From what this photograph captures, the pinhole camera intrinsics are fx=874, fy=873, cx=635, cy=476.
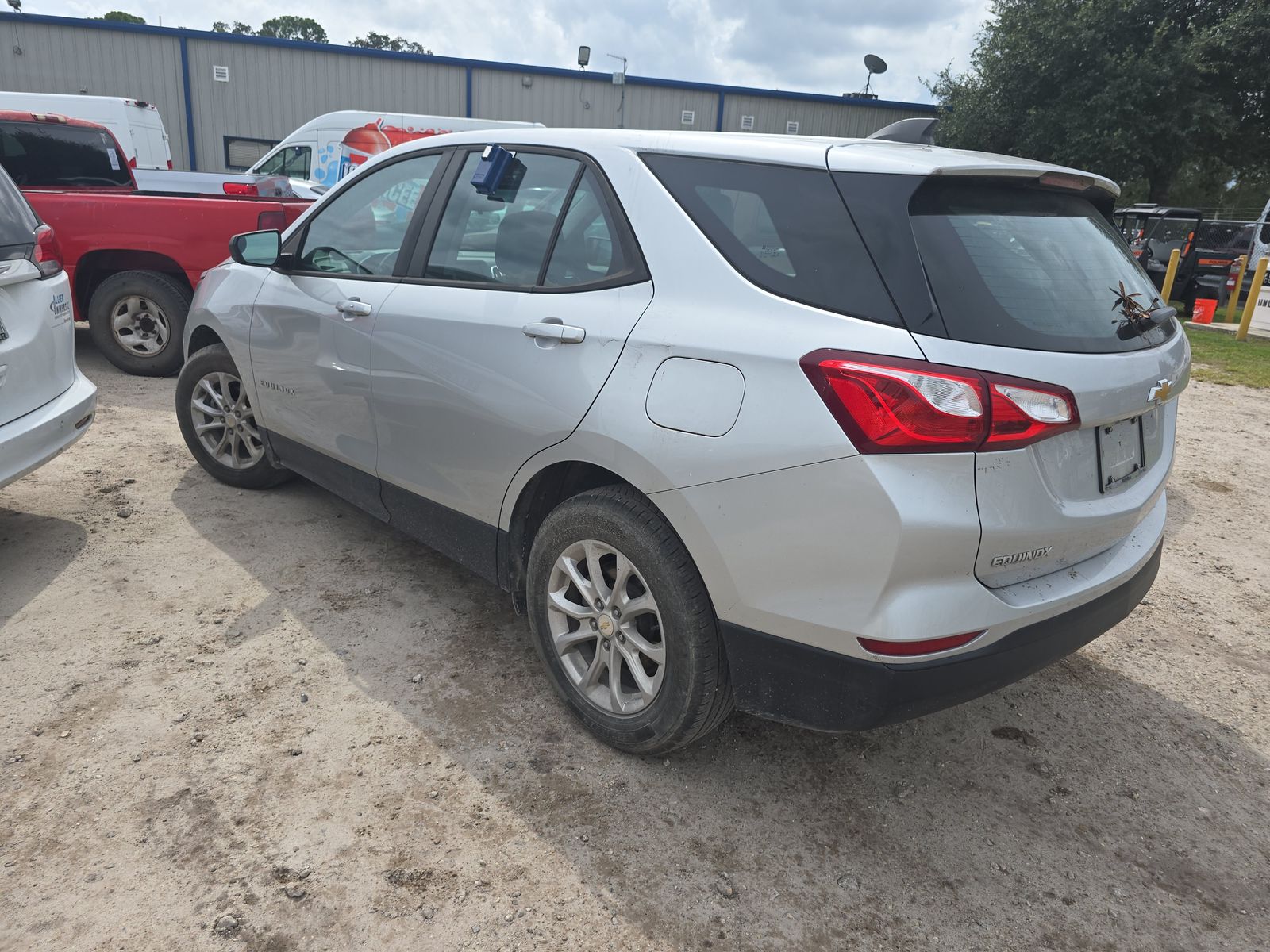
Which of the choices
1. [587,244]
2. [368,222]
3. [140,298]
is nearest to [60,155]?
[140,298]

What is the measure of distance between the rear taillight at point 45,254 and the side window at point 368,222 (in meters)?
1.12

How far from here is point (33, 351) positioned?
3.56m

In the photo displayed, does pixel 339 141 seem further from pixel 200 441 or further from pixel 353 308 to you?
pixel 353 308

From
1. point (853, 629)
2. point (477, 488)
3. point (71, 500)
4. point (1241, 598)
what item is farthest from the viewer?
point (71, 500)

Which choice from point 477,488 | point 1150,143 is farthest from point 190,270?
point 1150,143

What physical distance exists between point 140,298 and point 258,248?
12.0ft

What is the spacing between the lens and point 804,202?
2.17 metres

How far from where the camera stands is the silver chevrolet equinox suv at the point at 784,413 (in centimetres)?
195

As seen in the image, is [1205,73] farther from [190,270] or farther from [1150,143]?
[190,270]

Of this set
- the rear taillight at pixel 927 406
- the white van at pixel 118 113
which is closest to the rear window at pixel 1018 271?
the rear taillight at pixel 927 406

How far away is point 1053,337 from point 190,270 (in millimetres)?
6451

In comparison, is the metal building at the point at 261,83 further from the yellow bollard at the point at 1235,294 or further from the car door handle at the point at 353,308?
the car door handle at the point at 353,308

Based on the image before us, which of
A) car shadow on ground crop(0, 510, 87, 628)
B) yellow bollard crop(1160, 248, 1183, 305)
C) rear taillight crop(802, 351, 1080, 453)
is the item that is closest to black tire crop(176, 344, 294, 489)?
car shadow on ground crop(0, 510, 87, 628)

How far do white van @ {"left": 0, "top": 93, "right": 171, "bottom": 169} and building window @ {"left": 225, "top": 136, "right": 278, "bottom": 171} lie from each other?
958 centimetres
